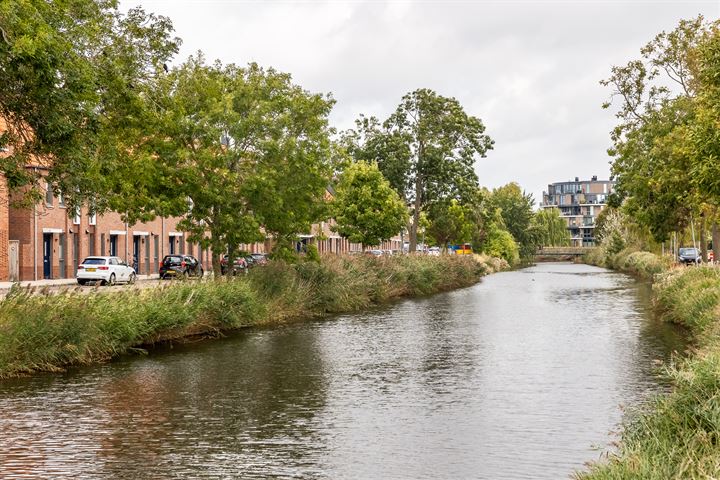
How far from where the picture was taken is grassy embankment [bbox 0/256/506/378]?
17.5 meters

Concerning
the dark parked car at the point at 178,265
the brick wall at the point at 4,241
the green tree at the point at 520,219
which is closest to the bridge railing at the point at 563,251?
the green tree at the point at 520,219

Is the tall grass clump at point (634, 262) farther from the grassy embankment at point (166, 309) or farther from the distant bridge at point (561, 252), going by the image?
the distant bridge at point (561, 252)

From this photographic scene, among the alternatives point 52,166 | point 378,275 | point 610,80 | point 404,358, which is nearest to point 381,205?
point 378,275

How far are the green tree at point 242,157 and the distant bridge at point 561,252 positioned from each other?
369 ft

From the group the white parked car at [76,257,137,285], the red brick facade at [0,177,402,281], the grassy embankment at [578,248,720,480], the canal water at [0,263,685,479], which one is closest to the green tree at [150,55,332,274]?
the red brick facade at [0,177,402,281]

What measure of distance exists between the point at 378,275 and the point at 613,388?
26.9 meters

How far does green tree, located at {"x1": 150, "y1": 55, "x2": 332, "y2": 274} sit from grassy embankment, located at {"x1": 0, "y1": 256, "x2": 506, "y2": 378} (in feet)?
6.88

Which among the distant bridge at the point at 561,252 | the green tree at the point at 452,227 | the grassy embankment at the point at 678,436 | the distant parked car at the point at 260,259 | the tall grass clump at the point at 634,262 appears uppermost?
the green tree at the point at 452,227

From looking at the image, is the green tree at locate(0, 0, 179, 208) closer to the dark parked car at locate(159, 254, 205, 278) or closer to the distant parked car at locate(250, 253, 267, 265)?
the distant parked car at locate(250, 253, 267, 265)

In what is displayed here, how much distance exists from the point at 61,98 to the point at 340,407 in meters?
7.25

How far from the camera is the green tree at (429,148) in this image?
2361 inches

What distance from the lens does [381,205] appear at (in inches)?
2109

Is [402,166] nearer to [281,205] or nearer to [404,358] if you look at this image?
[281,205]

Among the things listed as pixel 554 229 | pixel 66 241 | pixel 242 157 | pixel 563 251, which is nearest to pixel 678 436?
pixel 242 157
